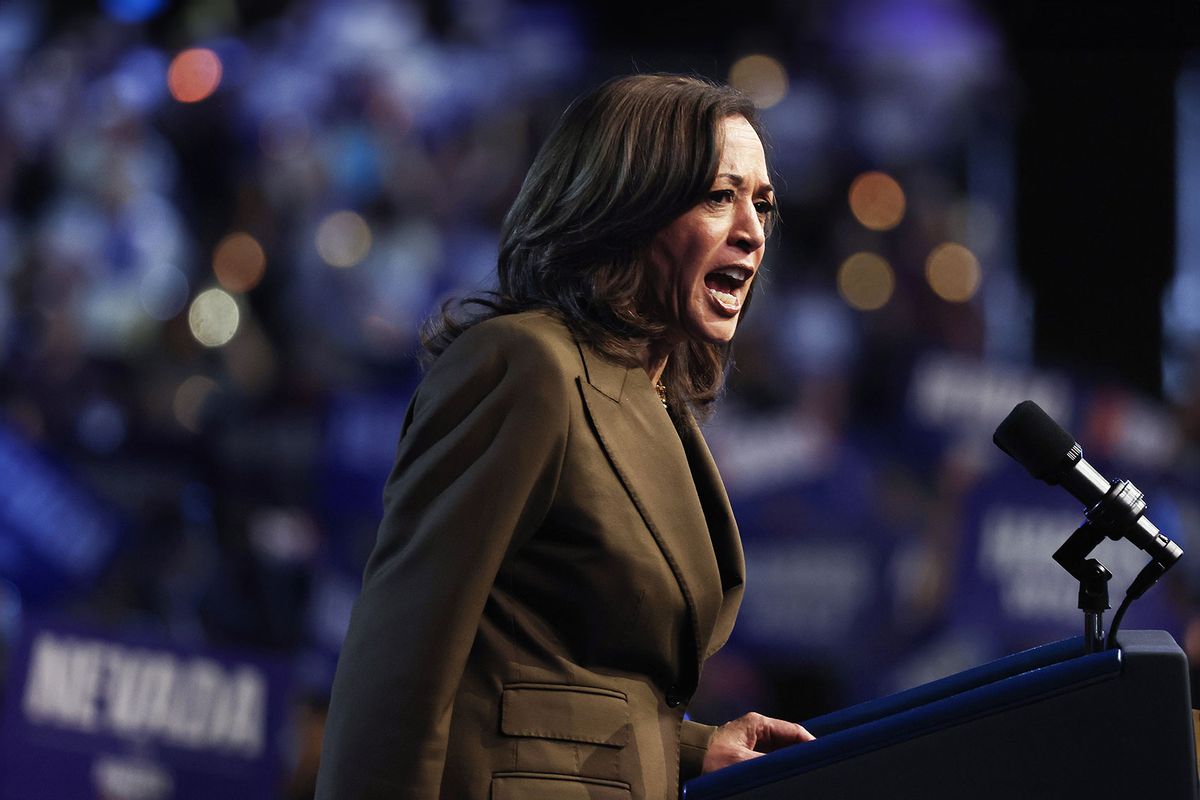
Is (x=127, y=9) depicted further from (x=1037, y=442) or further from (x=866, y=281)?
(x=1037, y=442)

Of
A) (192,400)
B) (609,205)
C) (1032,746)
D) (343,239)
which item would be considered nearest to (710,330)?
(609,205)

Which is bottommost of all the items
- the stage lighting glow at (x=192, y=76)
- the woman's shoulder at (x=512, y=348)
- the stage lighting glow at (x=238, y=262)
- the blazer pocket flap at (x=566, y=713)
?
the blazer pocket flap at (x=566, y=713)

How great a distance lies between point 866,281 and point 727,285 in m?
4.89

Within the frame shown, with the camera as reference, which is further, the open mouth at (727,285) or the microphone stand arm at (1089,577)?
the open mouth at (727,285)

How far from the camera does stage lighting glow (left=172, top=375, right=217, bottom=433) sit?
5.94 metres

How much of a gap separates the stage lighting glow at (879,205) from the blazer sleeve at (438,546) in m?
5.30

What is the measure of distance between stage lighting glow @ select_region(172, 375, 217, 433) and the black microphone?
15.8 ft

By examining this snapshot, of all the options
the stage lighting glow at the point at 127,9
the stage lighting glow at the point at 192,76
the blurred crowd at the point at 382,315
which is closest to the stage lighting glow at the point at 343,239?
the blurred crowd at the point at 382,315

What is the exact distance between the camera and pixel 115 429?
19.5ft

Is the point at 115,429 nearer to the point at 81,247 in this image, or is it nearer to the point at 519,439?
the point at 81,247

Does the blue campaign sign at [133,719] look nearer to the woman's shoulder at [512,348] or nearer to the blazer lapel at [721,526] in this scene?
the blazer lapel at [721,526]

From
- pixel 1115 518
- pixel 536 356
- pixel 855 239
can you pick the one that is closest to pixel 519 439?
pixel 536 356

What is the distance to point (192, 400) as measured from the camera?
6.02 m

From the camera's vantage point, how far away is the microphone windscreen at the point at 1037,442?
1.50 meters
